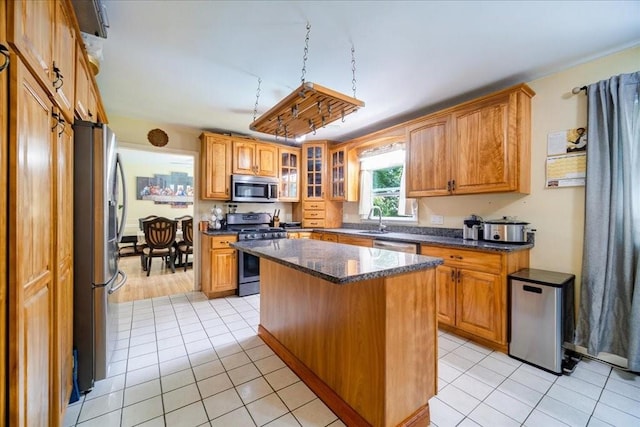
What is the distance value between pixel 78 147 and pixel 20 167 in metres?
1.02

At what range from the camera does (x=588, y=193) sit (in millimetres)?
2135

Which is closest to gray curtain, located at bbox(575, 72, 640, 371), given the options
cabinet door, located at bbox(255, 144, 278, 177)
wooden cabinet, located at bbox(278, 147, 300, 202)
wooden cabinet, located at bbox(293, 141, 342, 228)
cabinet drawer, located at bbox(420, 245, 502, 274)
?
cabinet drawer, located at bbox(420, 245, 502, 274)

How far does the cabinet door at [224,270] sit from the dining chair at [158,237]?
1823mm

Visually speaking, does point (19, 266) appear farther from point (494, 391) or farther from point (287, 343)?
point (494, 391)

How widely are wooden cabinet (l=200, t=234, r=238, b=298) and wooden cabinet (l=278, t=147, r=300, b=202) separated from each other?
50.0 inches

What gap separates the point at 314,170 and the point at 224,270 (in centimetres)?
218

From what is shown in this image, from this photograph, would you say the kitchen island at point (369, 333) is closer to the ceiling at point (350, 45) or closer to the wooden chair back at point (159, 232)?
the ceiling at point (350, 45)

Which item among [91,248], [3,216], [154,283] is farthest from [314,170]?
[3,216]

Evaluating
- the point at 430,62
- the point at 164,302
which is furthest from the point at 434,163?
the point at 164,302

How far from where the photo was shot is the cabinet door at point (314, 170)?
15.0 feet

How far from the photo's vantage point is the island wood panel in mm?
1349

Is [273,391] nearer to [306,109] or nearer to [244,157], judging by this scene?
[306,109]

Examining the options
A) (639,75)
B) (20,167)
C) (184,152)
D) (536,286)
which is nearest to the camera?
(20,167)

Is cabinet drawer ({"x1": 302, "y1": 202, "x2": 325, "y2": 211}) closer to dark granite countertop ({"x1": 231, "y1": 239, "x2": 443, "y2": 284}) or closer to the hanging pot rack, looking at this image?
the hanging pot rack
